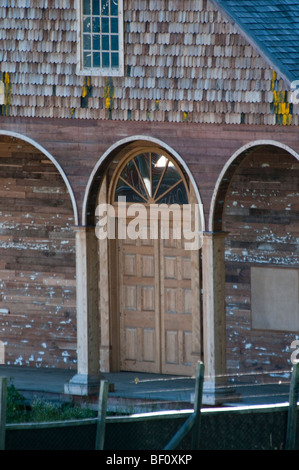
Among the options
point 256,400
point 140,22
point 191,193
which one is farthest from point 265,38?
point 256,400

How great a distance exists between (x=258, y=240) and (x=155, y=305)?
1.89 metres

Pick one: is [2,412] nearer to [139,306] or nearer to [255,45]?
[255,45]

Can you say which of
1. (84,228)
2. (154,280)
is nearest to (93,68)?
(84,228)

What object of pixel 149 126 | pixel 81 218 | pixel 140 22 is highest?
pixel 140 22

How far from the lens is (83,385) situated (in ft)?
59.3

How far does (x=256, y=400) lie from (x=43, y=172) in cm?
488

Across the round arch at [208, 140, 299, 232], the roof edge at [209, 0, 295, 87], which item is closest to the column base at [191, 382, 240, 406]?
the round arch at [208, 140, 299, 232]

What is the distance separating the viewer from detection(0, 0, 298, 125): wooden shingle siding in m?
16.9

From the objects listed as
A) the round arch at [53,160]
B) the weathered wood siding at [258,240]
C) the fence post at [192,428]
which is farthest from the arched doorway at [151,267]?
the fence post at [192,428]

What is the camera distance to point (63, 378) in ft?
64.0

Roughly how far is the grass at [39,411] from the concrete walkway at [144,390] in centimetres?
31
